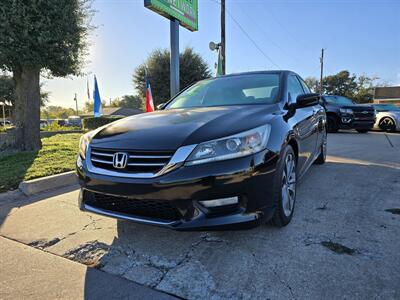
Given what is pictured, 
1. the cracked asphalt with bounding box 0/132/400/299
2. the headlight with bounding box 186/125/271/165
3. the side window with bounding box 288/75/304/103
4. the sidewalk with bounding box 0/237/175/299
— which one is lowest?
the sidewalk with bounding box 0/237/175/299

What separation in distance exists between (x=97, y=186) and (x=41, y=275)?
0.75 m

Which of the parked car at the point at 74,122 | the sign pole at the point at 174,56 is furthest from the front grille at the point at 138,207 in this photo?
the parked car at the point at 74,122

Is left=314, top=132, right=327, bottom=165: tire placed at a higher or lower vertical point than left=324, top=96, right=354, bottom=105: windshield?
lower

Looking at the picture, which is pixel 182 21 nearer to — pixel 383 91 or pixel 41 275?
pixel 41 275

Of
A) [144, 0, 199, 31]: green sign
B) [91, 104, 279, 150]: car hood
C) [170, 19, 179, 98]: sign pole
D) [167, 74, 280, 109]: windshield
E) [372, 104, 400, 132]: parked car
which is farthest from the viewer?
[372, 104, 400, 132]: parked car

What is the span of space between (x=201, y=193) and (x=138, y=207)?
0.53 metres

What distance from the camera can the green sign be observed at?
7.56 m

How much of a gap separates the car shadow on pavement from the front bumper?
341 millimetres

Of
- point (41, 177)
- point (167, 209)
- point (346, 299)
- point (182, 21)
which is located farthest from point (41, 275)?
point (182, 21)

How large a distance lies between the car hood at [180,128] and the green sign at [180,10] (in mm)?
5602

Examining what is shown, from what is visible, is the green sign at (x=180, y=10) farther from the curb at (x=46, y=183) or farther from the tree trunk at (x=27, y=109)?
the curb at (x=46, y=183)

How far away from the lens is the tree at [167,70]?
2231 cm

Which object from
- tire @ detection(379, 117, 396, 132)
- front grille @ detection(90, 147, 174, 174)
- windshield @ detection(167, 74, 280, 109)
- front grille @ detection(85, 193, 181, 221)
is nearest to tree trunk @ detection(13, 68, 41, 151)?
windshield @ detection(167, 74, 280, 109)

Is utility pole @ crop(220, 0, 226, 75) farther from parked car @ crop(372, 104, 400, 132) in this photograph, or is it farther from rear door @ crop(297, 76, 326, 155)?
rear door @ crop(297, 76, 326, 155)
